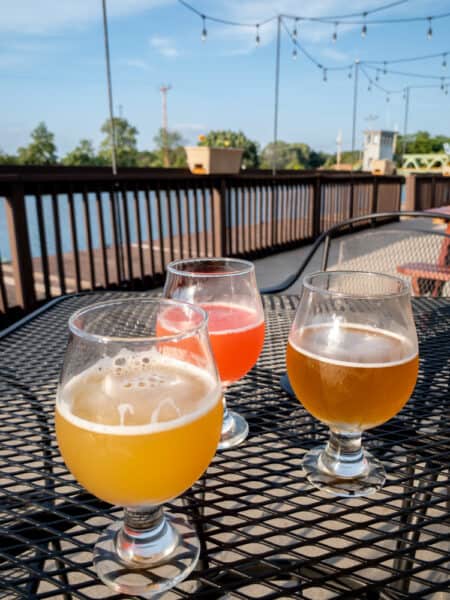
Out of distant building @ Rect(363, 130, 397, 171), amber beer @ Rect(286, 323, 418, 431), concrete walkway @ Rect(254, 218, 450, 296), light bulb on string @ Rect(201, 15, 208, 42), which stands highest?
light bulb on string @ Rect(201, 15, 208, 42)

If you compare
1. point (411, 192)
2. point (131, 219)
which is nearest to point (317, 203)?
point (411, 192)

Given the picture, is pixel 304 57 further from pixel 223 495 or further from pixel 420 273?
pixel 223 495

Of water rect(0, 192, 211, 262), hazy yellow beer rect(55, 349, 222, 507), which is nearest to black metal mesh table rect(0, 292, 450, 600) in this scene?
hazy yellow beer rect(55, 349, 222, 507)

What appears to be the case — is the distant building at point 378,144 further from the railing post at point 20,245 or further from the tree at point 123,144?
the railing post at point 20,245

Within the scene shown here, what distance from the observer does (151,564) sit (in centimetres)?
53

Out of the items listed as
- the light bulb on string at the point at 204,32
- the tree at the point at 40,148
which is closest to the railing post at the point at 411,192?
the light bulb on string at the point at 204,32

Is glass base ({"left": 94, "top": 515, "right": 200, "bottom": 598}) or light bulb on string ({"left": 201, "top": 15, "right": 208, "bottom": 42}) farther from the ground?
light bulb on string ({"left": 201, "top": 15, "right": 208, "bottom": 42})

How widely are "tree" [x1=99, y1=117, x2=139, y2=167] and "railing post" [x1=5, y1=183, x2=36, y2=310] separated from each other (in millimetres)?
37471

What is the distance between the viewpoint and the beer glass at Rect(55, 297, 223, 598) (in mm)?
483

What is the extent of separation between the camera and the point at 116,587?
0.50m

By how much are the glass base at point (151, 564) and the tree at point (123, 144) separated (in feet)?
134

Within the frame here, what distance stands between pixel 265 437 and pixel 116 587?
0.39m

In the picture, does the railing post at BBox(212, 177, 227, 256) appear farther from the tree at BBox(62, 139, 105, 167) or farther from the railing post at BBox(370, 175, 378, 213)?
the tree at BBox(62, 139, 105, 167)

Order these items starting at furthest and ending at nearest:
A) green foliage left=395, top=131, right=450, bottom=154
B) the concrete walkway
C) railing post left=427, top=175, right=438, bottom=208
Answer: green foliage left=395, top=131, right=450, bottom=154 < railing post left=427, top=175, right=438, bottom=208 < the concrete walkway
